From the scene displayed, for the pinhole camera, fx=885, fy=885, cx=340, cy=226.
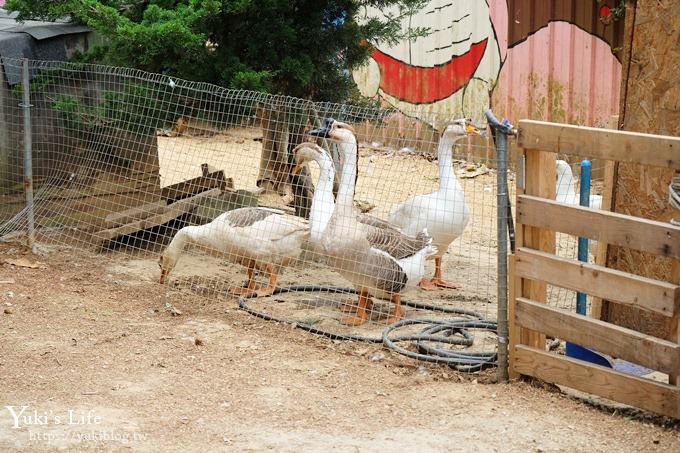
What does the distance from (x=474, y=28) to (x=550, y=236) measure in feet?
26.8

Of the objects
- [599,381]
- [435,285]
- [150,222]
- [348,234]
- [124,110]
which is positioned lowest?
[435,285]

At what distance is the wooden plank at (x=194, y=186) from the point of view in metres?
9.14

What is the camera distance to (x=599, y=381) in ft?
16.2

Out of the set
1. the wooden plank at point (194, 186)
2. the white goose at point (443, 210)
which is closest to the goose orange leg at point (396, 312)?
the white goose at point (443, 210)

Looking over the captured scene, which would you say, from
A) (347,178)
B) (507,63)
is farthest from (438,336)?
(507,63)

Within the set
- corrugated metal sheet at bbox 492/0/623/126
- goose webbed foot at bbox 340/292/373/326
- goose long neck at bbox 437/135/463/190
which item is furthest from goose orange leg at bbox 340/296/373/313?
corrugated metal sheet at bbox 492/0/623/126

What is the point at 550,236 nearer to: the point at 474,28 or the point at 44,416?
the point at 44,416

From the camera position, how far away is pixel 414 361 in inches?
235

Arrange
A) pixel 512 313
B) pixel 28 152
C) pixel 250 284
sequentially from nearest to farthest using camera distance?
pixel 512 313 < pixel 250 284 < pixel 28 152

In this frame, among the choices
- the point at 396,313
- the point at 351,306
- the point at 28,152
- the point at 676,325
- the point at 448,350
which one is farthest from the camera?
the point at 28,152

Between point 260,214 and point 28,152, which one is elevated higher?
point 28,152

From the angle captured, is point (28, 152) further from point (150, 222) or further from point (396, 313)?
point (396, 313)

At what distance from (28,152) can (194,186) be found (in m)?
1.75

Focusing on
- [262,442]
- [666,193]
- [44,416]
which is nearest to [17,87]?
[44,416]
